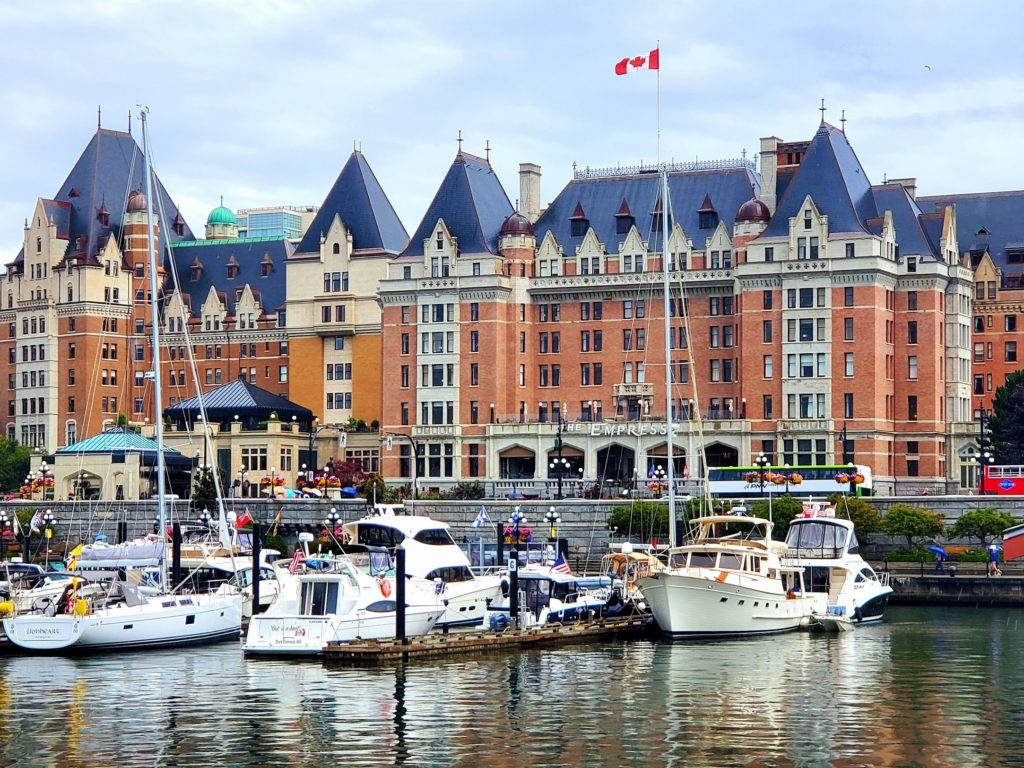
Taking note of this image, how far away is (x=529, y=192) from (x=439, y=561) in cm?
6925

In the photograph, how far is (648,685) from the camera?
57938mm

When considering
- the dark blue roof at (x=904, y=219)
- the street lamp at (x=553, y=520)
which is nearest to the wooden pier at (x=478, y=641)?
the street lamp at (x=553, y=520)

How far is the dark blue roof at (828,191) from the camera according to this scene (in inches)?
4936

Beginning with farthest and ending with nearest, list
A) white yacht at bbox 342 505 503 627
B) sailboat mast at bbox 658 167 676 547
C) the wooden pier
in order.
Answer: sailboat mast at bbox 658 167 676 547 < white yacht at bbox 342 505 503 627 < the wooden pier

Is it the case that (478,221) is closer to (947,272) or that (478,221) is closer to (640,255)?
(640,255)

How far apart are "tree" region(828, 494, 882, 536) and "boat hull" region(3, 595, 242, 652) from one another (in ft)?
122

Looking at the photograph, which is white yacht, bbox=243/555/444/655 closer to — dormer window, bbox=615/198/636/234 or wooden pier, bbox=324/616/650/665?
wooden pier, bbox=324/616/650/665

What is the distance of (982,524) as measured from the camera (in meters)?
96.1

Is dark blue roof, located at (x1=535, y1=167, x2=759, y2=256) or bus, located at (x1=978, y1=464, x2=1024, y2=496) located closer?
bus, located at (x1=978, y1=464, x2=1024, y2=496)

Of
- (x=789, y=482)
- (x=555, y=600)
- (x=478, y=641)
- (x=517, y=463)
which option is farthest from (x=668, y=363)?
(x=517, y=463)

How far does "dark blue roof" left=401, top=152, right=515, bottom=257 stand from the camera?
444ft

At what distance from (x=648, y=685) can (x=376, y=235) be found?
9413 cm

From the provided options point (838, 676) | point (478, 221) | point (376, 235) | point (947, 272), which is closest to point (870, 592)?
point (838, 676)

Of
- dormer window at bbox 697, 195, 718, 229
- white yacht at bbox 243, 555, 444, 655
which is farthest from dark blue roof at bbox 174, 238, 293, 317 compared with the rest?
white yacht at bbox 243, 555, 444, 655
